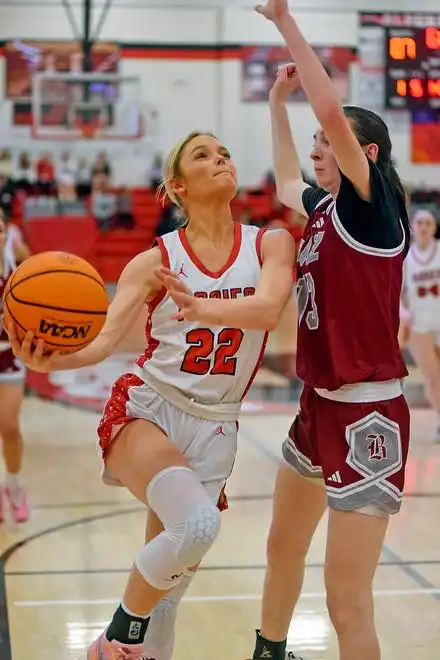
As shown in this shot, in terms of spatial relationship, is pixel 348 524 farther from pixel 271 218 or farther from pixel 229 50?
pixel 229 50

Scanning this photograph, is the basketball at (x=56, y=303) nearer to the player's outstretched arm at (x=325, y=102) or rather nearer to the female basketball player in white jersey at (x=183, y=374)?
the female basketball player in white jersey at (x=183, y=374)

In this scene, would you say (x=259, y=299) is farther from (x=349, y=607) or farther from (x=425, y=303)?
(x=425, y=303)

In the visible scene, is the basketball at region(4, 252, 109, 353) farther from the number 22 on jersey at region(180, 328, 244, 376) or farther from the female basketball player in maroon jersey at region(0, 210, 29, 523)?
the female basketball player in maroon jersey at region(0, 210, 29, 523)

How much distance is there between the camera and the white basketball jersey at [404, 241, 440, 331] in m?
8.34

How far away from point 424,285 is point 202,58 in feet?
53.3

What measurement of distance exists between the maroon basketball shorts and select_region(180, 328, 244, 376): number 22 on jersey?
350 millimetres

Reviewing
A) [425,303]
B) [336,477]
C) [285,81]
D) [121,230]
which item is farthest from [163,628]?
[121,230]

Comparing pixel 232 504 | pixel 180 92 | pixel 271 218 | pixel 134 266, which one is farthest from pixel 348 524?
pixel 180 92

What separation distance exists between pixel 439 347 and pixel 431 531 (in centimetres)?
275

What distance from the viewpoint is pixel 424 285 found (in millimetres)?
8570

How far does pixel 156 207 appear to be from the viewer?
19.2 meters

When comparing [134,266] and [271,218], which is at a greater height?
[134,266]

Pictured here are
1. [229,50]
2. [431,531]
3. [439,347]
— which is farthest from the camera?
[229,50]

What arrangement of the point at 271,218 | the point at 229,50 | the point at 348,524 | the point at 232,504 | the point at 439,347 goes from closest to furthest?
1. the point at 348,524
2. the point at 232,504
3. the point at 439,347
4. the point at 271,218
5. the point at 229,50
